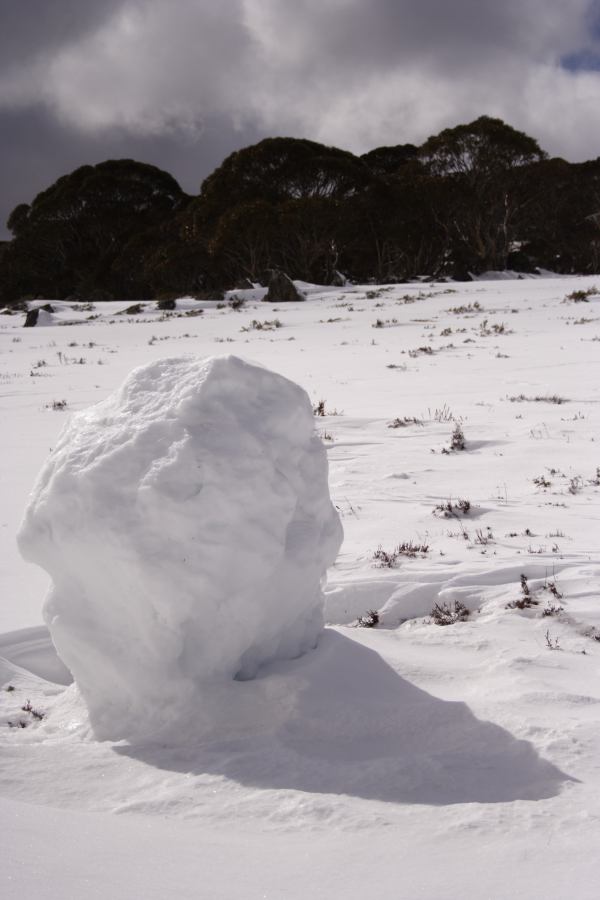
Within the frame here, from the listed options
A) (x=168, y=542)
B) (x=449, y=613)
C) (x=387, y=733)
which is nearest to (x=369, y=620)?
(x=449, y=613)

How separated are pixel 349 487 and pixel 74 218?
41.2m

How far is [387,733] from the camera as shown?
8.28ft

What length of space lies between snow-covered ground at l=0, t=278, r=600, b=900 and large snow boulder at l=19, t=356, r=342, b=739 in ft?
0.41

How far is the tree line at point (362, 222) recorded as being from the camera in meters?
33.6

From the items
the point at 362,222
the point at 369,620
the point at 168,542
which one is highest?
the point at 362,222

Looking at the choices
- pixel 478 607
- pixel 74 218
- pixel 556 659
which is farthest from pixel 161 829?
pixel 74 218

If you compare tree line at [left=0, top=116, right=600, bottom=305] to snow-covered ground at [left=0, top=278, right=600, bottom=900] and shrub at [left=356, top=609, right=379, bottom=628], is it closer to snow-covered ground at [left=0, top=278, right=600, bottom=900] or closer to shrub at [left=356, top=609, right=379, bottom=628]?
snow-covered ground at [left=0, top=278, right=600, bottom=900]

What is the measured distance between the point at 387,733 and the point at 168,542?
3.33ft

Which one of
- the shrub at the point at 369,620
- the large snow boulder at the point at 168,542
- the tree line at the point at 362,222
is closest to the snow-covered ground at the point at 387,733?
the shrub at the point at 369,620

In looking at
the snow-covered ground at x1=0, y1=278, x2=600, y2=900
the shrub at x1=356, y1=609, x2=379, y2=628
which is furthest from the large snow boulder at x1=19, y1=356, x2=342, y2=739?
the shrub at x1=356, y1=609, x2=379, y2=628

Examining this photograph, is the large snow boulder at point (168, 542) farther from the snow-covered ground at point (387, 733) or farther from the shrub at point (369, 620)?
the shrub at point (369, 620)

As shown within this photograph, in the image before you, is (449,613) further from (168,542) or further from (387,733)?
(168,542)

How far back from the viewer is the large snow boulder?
8.25ft

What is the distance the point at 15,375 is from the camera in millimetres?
13383
